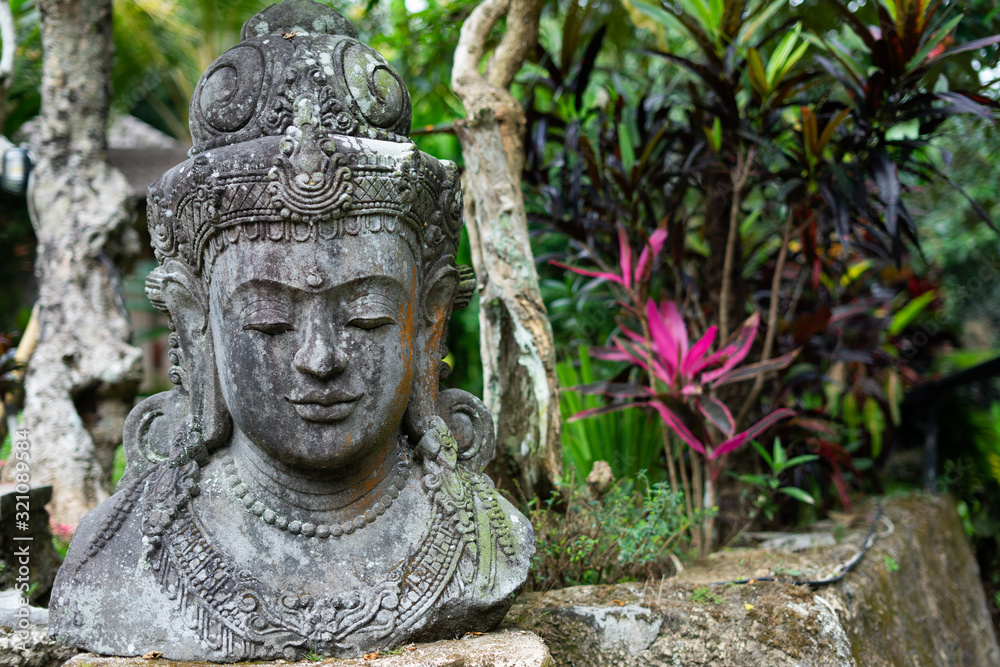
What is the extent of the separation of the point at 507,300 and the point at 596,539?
3.23ft

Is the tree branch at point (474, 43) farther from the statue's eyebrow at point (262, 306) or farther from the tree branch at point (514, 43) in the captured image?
the statue's eyebrow at point (262, 306)

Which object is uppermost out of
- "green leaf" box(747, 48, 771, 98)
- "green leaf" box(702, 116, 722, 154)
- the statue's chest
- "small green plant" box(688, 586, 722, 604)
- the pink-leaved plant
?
"green leaf" box(747, 48, 771, 98)

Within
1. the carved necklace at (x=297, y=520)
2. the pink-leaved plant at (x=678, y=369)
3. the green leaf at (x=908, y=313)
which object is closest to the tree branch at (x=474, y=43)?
the pink-leaved plant at (x=678, y=369)

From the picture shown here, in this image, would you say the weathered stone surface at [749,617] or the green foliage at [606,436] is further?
the green foliage at [606,436]

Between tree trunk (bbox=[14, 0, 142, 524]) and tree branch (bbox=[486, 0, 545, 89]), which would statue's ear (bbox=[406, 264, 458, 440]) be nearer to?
tree branch (bbox=[486, 0, 545, 89])

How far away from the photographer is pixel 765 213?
4.27 meters

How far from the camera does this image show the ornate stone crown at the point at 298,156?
2074 millimetres

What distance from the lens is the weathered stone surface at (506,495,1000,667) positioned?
2471mm

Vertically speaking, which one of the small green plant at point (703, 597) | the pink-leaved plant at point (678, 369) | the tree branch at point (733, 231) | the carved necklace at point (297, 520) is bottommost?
the small green plant at point (703, 597)

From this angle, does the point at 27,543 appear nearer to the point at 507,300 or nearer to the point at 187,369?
the point at 187,369

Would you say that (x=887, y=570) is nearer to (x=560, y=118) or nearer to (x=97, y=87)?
(x=560, y=118)

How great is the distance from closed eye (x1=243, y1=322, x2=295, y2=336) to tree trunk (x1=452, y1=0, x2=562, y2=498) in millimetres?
1220

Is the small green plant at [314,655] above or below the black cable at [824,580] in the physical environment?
above

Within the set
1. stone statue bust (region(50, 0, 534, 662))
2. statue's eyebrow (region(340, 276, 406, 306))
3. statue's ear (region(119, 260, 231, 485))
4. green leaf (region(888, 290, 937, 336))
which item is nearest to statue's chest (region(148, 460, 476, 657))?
stone statue bust (region(50, 0, 534, 662))
